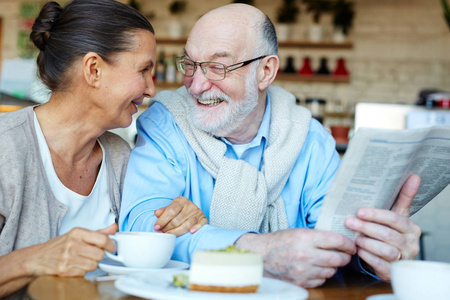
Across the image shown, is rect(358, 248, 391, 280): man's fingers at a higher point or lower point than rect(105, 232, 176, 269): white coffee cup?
lower

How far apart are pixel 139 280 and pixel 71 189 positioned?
0.67m

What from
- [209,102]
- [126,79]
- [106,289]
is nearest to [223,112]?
[209,102]

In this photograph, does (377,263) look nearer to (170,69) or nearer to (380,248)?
(380,248)

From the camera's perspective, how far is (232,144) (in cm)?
168

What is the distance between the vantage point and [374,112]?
4.03 m

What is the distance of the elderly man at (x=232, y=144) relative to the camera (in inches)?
57.6

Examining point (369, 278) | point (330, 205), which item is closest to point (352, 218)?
point (330, 205)

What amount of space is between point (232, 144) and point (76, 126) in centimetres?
50

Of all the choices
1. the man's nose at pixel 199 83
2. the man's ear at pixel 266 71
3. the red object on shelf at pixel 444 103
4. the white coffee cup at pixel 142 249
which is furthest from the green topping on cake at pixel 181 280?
the red object on shelf at pixel 444 103

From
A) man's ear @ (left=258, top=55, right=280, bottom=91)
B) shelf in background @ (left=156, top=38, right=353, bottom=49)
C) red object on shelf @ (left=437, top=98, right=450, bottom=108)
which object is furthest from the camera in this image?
shelf in background @ (left=156, top=38, right=353, bottom=49)

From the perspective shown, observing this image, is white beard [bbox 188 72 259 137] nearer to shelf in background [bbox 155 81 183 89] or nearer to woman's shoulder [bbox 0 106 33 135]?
woman's shoulder [bbox 0 106 33 135]

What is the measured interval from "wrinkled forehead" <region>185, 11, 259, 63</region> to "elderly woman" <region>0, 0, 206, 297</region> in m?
0.18

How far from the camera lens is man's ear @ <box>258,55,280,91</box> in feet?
5.64

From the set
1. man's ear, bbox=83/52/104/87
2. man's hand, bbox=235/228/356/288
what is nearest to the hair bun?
man's ear, bbox=83/52/104/87
